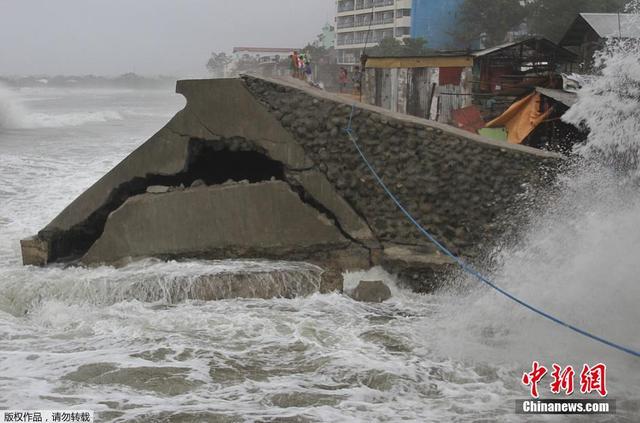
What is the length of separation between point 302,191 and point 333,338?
7.42 ft

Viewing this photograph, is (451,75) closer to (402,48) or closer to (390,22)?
(402,48)

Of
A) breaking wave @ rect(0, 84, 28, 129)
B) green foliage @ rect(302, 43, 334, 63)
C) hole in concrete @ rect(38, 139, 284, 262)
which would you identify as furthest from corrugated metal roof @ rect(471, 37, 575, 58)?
green foliage @ rect(302, 43, 334, 63)

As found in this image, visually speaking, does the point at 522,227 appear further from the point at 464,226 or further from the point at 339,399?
the point at 339,399

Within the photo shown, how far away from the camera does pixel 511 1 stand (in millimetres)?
44625

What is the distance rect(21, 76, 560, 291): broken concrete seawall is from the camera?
23.1 feet

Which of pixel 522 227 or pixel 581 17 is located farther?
pixel 581 17

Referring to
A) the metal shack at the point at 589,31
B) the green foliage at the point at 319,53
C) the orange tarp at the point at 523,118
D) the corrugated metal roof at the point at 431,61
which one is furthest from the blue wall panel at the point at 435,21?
the orange tarp at the point at 523,118

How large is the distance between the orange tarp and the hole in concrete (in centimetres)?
519

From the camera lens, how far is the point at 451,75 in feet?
58.0

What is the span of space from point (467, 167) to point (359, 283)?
159 cm

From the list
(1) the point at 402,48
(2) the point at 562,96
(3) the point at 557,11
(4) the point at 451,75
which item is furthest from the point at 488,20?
(2) the point at 562,96

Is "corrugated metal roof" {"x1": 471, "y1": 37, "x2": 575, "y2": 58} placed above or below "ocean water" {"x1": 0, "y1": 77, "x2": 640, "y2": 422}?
above

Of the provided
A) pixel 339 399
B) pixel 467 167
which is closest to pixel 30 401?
pixel 339 399

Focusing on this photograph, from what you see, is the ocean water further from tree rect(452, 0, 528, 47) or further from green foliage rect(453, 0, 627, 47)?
tree rect(452, 0, 528, 47)
